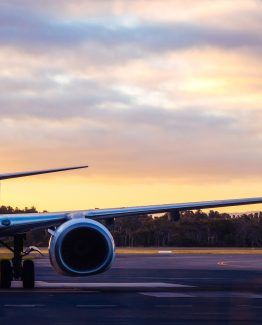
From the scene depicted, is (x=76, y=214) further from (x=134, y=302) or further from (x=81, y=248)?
(x=134, y=302)

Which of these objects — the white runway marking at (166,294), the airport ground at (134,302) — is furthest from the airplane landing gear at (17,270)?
the white runway marking at (166,294)

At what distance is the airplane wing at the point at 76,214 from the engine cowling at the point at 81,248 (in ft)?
1.10

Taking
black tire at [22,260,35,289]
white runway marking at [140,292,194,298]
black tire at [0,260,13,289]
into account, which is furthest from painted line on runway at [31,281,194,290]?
white runway marking at [140,292,194,298]

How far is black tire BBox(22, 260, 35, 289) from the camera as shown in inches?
1080

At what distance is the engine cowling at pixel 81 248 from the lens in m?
25.0

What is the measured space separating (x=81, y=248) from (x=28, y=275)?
2784mm

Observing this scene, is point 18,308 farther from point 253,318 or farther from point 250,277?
point 250,277

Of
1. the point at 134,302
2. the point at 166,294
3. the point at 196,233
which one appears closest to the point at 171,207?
the point at 166,294

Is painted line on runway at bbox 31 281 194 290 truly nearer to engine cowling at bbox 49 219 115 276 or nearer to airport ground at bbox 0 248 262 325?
airport ground at bbox 0 248 262 325

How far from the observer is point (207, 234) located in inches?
4884

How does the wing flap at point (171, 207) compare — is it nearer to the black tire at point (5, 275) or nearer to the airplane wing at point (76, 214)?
the airplane wing at point (76, 214)

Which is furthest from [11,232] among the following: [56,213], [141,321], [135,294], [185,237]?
[185,237]

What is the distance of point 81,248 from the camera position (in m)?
25.5

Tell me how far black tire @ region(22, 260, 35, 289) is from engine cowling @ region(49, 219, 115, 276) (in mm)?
2391
